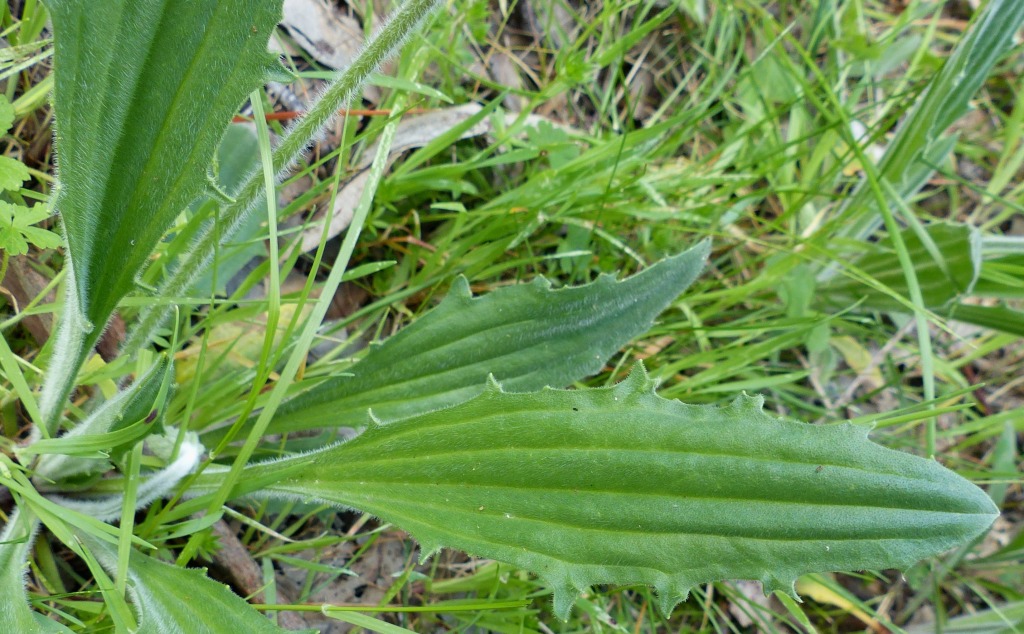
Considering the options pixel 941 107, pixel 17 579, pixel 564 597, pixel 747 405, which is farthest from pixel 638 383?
pixel 941 107

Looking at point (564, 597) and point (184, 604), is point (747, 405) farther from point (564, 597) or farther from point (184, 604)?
point (184, 604)

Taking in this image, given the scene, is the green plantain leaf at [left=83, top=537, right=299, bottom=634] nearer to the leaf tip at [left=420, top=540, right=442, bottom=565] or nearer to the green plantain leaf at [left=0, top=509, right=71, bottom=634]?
the green plantain leaf at [left=0, top=509, right=71, bottom=634]

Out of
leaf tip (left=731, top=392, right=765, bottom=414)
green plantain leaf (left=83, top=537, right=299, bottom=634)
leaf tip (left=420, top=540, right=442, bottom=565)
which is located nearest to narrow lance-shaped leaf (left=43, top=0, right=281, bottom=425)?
green plantain leaf (left=83, top=537, right=299, bottom=634)

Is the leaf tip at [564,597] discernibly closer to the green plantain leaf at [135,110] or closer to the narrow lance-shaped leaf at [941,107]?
the green plantain leaf at [135,110]

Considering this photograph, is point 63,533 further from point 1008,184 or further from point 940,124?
point 1008,184

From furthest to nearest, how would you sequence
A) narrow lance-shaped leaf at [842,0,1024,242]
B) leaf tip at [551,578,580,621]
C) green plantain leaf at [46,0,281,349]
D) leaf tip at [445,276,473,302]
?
narrow lance-shaped leaf at [842,0,1024,242] < leaf tip at [445,276,473,302] < leaf tip at [551,578,580,621] < green plantain leaf at [46,0,281,349]

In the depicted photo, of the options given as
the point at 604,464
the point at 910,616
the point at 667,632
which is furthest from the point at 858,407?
the point at 604,464

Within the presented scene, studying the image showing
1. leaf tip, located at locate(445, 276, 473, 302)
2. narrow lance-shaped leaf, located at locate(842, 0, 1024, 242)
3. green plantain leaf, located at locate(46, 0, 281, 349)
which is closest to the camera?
green plantain leaf, located at locate(46, 0, 281, 349)
